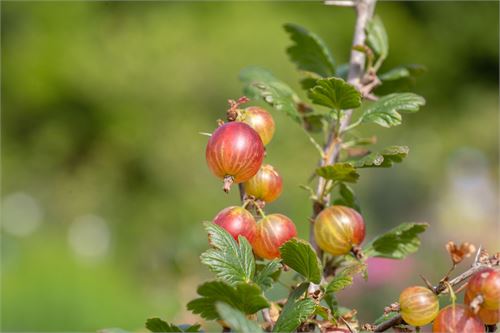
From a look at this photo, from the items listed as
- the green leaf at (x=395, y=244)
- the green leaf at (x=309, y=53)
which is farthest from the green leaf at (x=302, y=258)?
the green leaf at (x=309, y=53)

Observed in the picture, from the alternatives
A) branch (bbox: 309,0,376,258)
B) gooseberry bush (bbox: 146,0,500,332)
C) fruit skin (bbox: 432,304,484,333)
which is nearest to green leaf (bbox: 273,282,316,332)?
gooseberry bush (bbox: 146,0,500,332)

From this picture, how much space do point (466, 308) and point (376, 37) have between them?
0.52 m

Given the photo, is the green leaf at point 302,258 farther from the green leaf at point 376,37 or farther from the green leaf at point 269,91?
the green leaf at point 376,37

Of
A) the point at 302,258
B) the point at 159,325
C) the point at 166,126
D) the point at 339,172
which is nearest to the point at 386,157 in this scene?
the point at 339,172

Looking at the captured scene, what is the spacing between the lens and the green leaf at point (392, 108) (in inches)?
33.4

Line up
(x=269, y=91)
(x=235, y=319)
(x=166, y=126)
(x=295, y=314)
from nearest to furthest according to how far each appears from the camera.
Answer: (x=235, y=319) < (x=295, y=314) < (x=269, y=91) < (x=166, y=126)

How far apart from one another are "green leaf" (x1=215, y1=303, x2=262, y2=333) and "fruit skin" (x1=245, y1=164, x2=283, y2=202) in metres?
0.24

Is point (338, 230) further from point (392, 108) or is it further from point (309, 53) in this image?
point (309, 53)

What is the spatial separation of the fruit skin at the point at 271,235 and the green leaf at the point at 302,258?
1.4 inches

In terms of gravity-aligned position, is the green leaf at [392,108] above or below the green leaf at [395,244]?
above

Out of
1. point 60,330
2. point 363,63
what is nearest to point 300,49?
point 363,63

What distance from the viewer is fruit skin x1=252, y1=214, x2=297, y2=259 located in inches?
29.5

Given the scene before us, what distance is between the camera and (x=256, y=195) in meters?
0.80

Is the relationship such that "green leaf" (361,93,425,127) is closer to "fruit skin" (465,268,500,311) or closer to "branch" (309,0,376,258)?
"branch" (309,0,376,258)
